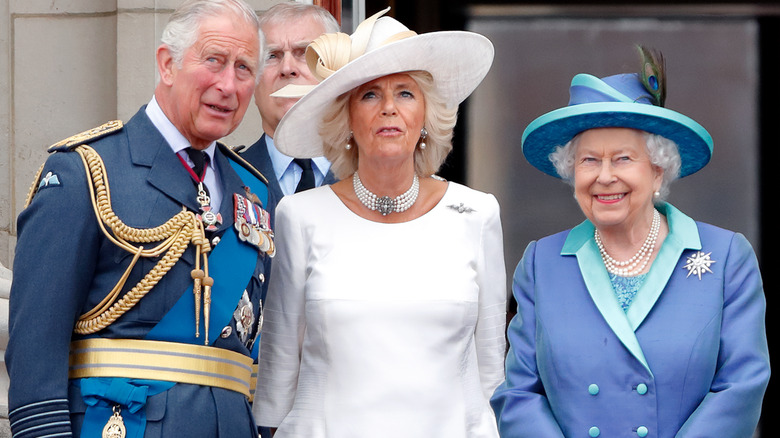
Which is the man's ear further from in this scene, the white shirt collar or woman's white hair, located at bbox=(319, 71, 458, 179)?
woman's white hair, located at bbox=(319, 71, 458, 179)

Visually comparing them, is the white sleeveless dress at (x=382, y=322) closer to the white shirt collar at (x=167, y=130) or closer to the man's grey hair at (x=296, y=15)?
the white shirt collar at (x=167, y=130)

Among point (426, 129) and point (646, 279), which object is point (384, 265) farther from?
point (646, 279)

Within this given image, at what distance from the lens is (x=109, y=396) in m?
3.18

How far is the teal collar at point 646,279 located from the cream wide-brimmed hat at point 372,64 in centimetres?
57

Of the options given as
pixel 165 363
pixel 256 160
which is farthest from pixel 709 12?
pixel 165 363

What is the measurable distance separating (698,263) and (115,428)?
1.48m

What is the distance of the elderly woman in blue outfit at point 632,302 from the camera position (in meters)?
3.32

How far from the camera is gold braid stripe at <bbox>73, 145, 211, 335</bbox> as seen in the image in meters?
3.21

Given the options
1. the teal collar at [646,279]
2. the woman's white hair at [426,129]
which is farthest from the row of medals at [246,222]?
the teal collar at [646,279]

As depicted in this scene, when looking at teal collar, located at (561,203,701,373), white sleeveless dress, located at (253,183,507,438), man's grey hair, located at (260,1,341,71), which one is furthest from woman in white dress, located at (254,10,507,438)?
man's grey hair, located at (260,1,341,71)

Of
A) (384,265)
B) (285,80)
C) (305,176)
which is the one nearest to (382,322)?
(384,265)

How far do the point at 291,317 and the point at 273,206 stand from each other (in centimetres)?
41

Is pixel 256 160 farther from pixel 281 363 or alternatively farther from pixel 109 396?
pixel 109 396

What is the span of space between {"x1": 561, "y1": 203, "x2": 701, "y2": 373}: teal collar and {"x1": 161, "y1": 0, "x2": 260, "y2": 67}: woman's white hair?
3.49 feet
